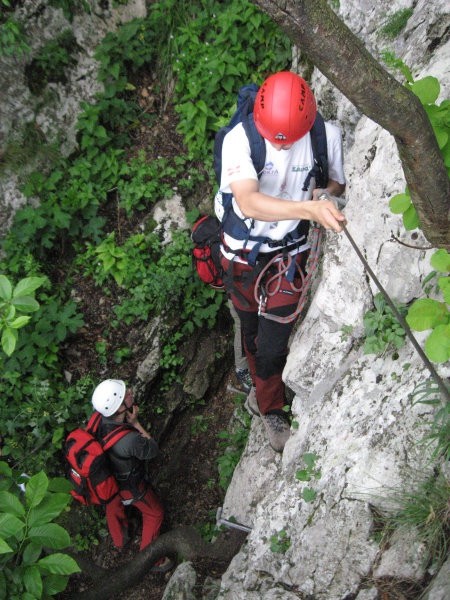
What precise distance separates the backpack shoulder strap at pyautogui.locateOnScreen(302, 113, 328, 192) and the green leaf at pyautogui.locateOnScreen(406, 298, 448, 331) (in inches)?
79.9

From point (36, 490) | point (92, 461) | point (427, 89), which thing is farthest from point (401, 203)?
point (92, 461)

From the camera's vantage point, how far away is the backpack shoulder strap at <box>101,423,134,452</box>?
20.1ft

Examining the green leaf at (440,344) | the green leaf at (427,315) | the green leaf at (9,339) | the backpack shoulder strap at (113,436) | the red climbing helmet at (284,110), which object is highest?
the red climbing helmet at (284,110)

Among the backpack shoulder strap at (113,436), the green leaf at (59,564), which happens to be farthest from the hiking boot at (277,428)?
the green leaf at (59,564)

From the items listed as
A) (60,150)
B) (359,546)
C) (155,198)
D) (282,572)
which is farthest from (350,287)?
(60,150)

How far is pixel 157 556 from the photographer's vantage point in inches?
255

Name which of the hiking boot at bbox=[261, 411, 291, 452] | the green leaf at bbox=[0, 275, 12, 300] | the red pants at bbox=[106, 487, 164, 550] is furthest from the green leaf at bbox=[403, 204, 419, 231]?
the red pants at bbox=[106, 487, 164, 550]

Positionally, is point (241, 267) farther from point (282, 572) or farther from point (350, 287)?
point (282, 572)

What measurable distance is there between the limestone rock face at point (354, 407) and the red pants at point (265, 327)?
225 millimetres

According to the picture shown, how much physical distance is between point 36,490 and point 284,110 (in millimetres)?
3068

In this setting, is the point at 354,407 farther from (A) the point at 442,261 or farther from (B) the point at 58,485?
(B) the point at 58,485

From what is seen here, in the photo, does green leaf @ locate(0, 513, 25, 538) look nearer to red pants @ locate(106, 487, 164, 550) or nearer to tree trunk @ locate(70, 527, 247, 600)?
tree trunk @ locate(70, 527, 247, 600)

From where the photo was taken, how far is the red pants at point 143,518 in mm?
6734

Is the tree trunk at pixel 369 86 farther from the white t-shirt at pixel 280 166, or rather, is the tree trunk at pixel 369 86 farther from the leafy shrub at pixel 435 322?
the white t-shirt at pixel 280 166
